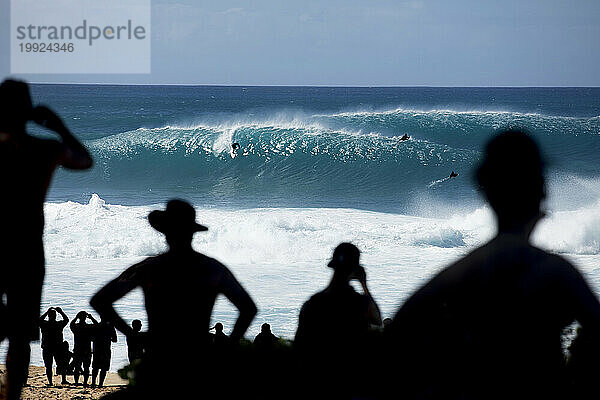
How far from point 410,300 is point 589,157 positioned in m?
31.7

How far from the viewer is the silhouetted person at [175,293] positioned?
2113mm

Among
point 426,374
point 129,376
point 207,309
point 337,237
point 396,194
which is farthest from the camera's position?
point 396,194

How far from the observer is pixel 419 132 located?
32969 mm

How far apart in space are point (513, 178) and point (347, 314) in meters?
0.94

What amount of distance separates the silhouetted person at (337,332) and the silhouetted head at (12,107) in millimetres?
1010

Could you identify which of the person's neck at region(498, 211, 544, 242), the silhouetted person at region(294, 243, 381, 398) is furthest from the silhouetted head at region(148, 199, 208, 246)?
the person's neck at region(498, 211, 544, 242)

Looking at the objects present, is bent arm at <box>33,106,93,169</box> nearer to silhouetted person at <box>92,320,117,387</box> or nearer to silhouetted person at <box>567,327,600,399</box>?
silhouetted person at <box>567,327,600,399</box>

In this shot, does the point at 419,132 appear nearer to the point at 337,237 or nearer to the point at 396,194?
the point at 396,194

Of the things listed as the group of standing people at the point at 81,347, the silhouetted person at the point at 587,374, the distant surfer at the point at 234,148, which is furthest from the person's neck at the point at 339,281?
the distant surfer at the point at 234,148

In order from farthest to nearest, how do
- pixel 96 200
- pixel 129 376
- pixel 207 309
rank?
pixel 96 200, pixel 129 376, pixel 207 309

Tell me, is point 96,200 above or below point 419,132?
below

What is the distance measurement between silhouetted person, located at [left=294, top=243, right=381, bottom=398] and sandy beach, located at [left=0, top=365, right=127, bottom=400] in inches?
176

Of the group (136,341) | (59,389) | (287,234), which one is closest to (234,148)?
(287,234)

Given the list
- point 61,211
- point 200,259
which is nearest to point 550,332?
point 200,259
